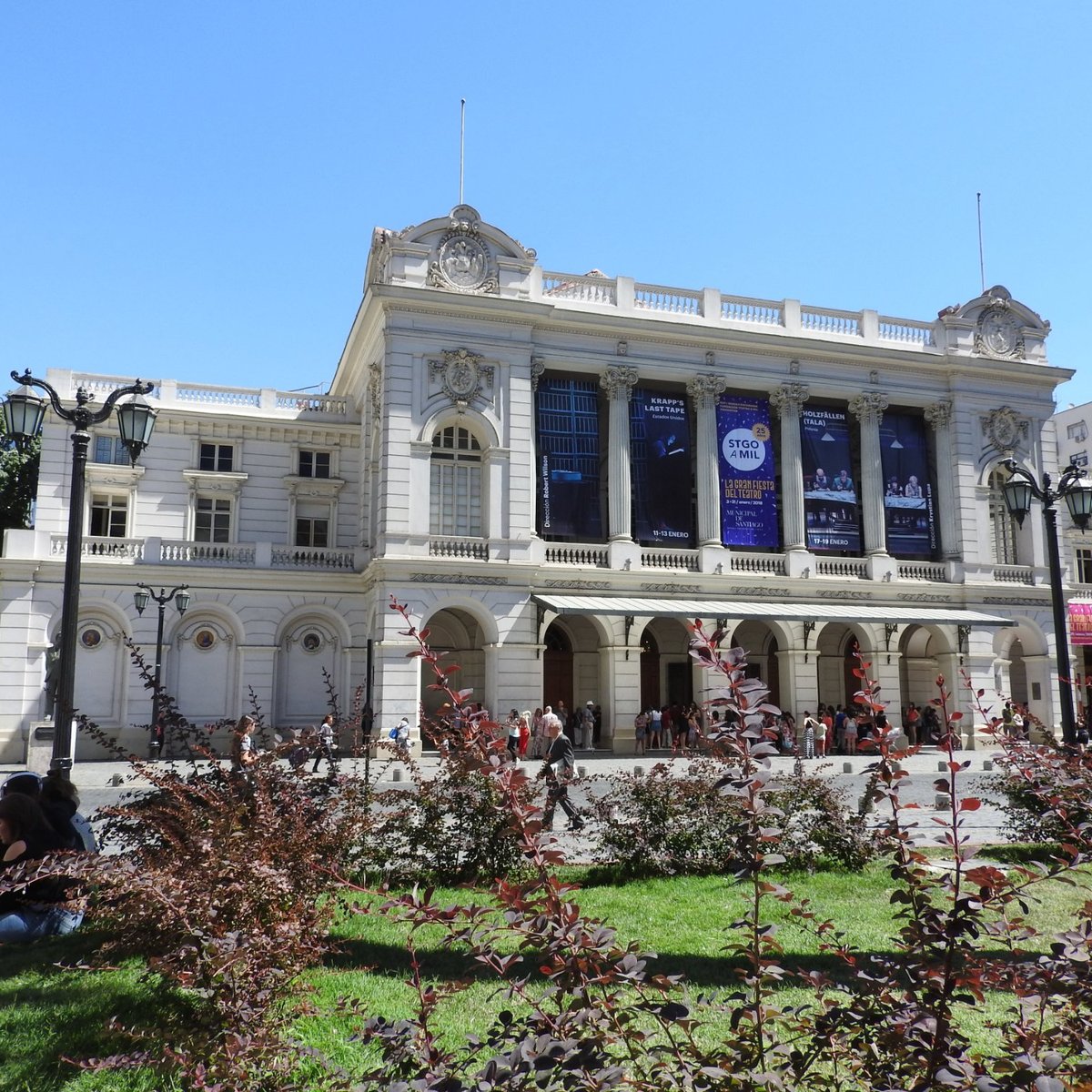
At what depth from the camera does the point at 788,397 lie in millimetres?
32625

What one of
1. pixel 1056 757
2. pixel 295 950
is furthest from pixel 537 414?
pixel 295 950

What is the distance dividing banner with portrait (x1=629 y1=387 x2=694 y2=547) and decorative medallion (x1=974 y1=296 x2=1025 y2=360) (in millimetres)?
12646

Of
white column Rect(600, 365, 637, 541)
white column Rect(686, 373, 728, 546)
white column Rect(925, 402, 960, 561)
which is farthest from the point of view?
white column Rect(925, 402, 960, 561)

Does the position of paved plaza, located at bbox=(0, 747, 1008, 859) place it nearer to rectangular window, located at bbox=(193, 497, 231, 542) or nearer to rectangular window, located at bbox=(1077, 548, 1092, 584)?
rectangular window, located at bbox=(193, 497, 231, 542)

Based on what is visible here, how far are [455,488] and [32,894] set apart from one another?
71.5 ft

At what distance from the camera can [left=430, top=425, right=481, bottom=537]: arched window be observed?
28969 mm

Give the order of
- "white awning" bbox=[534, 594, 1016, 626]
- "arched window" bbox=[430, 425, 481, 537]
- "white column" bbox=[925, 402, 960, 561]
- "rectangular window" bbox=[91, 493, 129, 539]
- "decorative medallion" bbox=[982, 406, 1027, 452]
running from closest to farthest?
"white awning" bbox=[534, 594, 1016, 626], "arched window" bbox=[430, 425, 481, 537], "rectangular window" bbox=[91, 493, 129, 539], "white column" bbox=[925, 402, 960, 561], "decorative medallion" bbox=[982, 406, 1027, 452]

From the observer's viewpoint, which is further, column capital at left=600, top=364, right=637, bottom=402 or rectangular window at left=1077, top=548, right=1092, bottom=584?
rectangular window at left=1077, top=548, right=1092, bottom=584

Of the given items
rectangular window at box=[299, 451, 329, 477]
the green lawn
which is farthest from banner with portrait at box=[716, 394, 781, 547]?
the green lawn

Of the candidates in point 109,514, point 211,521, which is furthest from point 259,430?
Answer: point 109,514

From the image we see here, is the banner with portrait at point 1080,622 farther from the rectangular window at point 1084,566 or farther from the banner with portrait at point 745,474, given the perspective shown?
the banner with portrait at point 745,474

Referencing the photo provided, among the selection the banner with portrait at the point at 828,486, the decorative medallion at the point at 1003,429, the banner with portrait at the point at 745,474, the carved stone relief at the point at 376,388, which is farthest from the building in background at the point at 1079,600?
the carved stone relief at the point at 376,388

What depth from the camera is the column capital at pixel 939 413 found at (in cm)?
3447

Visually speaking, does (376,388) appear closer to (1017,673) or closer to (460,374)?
(460,374)
